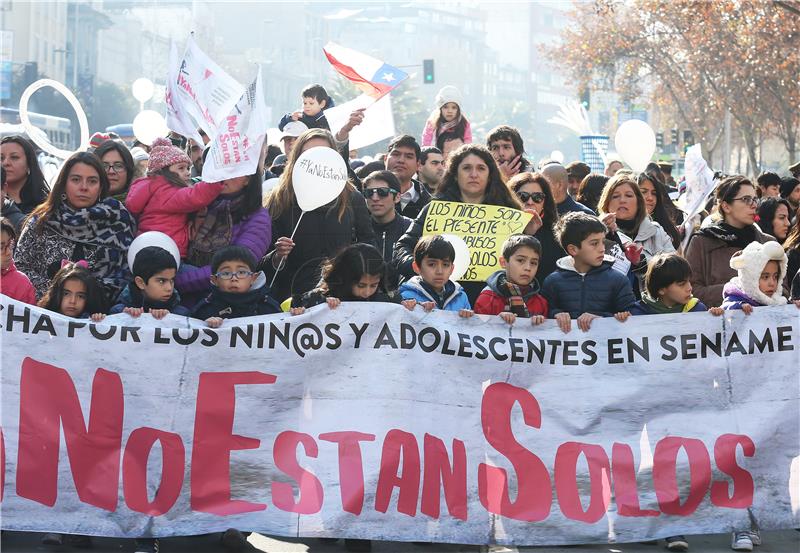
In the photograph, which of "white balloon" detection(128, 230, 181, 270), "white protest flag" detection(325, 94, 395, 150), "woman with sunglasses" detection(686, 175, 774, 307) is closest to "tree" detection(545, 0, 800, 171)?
"white protest flag" detection(325, 94, 395, 150)

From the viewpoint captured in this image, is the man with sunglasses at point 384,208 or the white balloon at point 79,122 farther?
the white balloon at point 79,122

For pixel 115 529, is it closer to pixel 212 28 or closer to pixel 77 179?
pixel 77 179

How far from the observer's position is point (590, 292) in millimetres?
6559

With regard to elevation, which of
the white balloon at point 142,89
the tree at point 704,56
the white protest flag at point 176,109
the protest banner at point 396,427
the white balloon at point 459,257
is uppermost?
the tree at point 704,56

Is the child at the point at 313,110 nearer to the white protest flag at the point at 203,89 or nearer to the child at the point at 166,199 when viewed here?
the white protest flag at the point at 203,89

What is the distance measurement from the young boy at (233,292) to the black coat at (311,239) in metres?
0.73

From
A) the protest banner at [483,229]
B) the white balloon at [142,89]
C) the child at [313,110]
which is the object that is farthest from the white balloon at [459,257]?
the white balloon at [142,89]

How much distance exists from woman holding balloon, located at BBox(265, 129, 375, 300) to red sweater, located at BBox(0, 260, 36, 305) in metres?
1.30

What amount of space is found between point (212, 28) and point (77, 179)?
132 meters

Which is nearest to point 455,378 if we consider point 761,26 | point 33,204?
point 33,204

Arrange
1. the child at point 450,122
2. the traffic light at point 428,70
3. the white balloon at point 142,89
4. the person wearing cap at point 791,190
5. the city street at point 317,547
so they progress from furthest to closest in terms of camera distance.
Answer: the traffic light at point 428,70
the white balloon at point 142,89
the person wearing cap at point 791,190
the child at point 450,122
the city street at point 317,547

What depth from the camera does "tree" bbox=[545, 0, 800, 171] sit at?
121 ft

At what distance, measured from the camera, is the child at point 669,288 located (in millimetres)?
6504

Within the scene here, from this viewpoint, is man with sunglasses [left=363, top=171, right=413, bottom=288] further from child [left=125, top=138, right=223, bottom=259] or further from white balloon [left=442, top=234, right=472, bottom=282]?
child [left=125, top=138, right=223, bottom=259]
